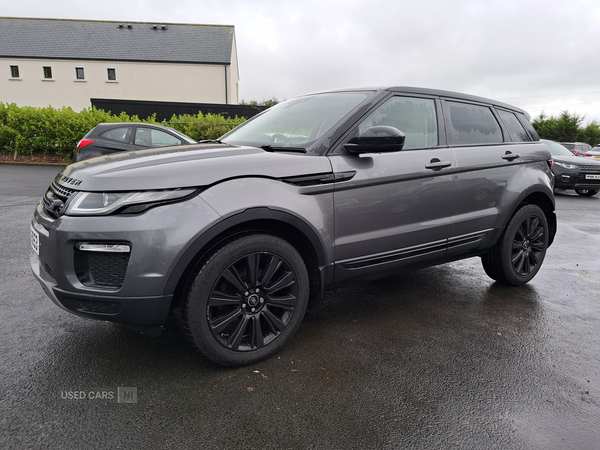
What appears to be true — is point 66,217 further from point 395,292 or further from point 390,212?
point 395,292

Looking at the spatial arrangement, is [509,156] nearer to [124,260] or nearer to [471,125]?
[471,125]

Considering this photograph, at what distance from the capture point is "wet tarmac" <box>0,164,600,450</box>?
6.38ft

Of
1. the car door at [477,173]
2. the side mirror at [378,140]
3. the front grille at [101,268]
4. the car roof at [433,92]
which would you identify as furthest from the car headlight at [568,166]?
the front grille at [101,268]

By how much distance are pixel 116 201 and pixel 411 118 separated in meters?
2.25

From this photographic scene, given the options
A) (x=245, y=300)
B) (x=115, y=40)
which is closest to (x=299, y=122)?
(x=245, y=300)

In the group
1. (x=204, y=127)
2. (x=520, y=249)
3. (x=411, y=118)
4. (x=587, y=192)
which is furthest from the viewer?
(x=204, y=127)

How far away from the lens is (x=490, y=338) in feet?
9.88

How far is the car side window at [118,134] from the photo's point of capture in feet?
31.6

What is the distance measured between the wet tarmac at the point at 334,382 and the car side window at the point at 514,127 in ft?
5.23

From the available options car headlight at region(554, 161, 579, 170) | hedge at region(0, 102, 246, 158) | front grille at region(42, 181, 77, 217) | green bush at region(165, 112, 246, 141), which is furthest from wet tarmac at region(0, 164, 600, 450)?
hedge at region(0, 102, 246, 158)

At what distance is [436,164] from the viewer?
3178 mm

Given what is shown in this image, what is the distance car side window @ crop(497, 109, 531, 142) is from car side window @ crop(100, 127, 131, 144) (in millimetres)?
8279

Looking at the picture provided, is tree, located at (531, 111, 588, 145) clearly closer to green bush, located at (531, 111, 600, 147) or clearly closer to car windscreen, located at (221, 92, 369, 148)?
green bush, located at (531, 111, 600, 147)

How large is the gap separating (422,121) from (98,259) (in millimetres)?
2532
